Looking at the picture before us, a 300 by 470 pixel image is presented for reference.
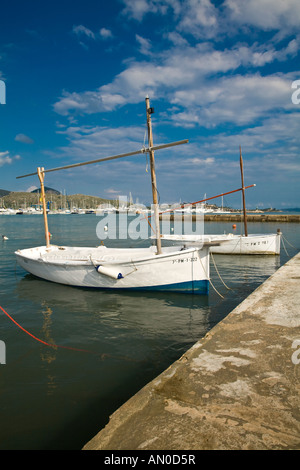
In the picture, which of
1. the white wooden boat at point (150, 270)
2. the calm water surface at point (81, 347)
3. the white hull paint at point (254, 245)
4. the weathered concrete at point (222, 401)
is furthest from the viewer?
the white hull paint at point (254, 245)

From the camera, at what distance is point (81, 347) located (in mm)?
7180

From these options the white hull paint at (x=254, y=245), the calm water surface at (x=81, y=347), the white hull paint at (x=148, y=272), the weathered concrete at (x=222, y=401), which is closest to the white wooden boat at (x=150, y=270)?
the white hull paint at (x=148, y=272)

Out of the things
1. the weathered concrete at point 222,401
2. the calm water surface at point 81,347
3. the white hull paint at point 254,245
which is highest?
the white hull paint at point 254,245

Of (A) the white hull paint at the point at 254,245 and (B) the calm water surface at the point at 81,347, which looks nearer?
(B) the calm water surface at the point at 81,347

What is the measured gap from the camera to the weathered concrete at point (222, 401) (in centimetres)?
275

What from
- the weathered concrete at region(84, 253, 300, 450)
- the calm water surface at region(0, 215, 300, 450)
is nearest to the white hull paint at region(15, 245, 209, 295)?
the calm water surface at region(0, 215, 300, 450)

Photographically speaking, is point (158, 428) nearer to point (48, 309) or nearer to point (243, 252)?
point (48, 309)

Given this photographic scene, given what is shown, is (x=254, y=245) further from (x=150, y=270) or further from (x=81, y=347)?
(x=81, y=347)

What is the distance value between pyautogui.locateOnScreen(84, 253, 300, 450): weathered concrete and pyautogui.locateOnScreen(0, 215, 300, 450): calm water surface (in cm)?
167

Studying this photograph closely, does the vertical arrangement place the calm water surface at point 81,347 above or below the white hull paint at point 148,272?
below

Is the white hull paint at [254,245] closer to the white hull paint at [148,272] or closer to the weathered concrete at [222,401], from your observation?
the white hull paint at [148,272]

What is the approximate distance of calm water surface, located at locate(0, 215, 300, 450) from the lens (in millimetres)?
4590

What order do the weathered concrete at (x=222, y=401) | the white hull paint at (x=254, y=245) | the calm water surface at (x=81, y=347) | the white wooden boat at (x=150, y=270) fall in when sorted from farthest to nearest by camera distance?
the white hull paint at (x=254, y=245) → the white wooden boat at (x=150, y=270) → the calm water surface at (x=81, y=347) → the weathered concrete at (x=222, y=401)

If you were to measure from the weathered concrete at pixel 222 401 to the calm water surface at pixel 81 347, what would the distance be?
1.67 meters
